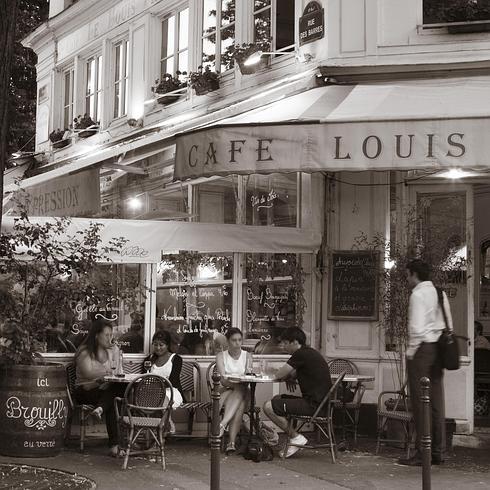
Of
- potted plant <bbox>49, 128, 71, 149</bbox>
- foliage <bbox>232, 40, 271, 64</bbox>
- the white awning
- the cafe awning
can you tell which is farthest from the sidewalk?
potted plant <bbox>49, 128, 71, 149</bbox>

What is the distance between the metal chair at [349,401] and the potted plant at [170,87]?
528 cm

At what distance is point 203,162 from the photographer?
10102 mm

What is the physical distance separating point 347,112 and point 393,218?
197 cm

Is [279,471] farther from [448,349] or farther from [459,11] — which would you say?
[459,11]

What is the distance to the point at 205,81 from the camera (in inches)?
533

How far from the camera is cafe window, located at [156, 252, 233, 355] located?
1171 cm

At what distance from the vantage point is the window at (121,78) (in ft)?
53.9

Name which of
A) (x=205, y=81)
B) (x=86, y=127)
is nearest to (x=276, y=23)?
(x=205, y=81)

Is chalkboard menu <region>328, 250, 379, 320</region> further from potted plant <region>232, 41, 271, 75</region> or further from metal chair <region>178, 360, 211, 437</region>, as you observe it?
potted plant <region>232, 41, 271, 75</region>

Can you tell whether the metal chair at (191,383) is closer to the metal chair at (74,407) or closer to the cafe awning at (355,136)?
the metal chair at (74,407)

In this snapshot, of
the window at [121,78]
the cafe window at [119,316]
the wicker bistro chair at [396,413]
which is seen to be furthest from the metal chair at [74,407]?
the window at [121,78]

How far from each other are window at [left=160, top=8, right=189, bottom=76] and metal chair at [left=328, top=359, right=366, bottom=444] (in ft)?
18.5

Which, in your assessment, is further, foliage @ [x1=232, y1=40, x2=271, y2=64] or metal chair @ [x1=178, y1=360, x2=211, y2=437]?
foliage @ [x1=232, y1=40, x2=271, y2=64]

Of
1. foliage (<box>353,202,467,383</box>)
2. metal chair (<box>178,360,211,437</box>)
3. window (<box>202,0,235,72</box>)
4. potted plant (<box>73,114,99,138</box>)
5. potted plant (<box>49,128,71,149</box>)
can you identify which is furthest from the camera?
potted plant (<box>49,128,71,149</box>)
